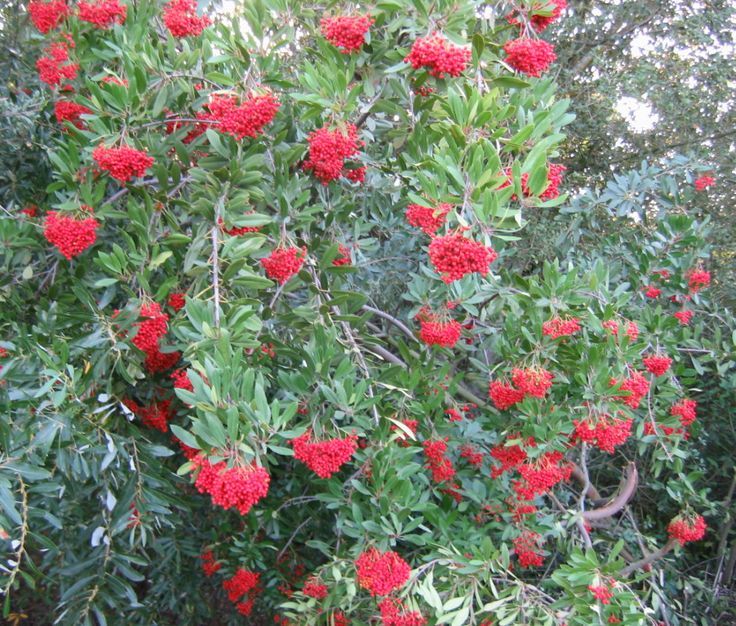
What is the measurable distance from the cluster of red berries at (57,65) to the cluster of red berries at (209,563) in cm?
245

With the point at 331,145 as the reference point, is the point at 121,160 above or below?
below

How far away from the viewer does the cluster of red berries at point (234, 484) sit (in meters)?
1.83

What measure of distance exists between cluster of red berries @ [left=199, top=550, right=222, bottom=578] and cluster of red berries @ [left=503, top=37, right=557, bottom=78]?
9.18 ft

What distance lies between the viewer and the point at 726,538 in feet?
15.8

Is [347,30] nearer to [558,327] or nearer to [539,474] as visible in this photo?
[558,327]

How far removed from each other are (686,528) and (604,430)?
1235 mm

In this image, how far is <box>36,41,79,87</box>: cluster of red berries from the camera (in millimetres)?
2988

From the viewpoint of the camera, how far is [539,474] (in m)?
2.83

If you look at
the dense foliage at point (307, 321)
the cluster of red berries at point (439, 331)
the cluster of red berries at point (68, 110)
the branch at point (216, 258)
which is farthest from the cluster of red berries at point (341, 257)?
the cluster of red berries at point (68, 110)

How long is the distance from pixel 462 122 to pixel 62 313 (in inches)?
62.2

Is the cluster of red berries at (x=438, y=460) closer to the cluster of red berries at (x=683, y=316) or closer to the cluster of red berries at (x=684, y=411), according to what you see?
the cluster of red berries at (x=684, y=411)

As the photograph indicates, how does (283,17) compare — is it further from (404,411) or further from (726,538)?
(726,538)

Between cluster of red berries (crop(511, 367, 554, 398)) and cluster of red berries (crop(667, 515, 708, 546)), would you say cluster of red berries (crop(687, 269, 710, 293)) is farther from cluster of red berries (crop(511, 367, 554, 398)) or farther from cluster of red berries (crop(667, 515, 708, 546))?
cluster of red berries (crop(511, 367, 554, 398))

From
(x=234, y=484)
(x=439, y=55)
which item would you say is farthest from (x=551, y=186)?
(x=234, y=484)
